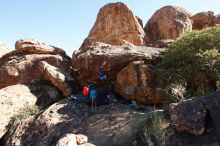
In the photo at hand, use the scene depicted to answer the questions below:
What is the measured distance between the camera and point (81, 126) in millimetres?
13633

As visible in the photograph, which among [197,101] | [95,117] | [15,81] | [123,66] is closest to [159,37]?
[123,66]

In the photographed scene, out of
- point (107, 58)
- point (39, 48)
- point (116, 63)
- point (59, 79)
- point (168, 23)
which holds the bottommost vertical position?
point (59, 79)

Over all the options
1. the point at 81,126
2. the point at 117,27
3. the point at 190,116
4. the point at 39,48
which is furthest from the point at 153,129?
the point at 117,27

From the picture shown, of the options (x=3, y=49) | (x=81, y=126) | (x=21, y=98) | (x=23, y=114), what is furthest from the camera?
(x=3, y=49)

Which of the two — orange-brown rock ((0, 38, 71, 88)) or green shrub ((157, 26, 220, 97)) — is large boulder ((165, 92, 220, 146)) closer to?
green shrub ((157, 26, 220, 97))

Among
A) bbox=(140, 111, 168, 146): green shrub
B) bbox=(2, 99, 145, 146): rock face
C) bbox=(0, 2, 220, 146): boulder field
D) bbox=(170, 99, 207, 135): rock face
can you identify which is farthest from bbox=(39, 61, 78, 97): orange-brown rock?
bbox=(170, 99, 207, 135): rock face

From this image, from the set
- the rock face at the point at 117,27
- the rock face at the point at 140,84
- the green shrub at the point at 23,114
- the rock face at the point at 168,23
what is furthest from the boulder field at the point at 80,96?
the rock face at the point at 168,23

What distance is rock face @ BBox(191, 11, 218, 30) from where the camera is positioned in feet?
103

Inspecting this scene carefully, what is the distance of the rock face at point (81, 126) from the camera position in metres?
12.2

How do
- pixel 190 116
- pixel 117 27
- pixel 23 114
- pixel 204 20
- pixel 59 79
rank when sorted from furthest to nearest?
pixel 204 20 → pixel 117 27 → pixel 59 79 → pixel 23 114 → pixel 190 116

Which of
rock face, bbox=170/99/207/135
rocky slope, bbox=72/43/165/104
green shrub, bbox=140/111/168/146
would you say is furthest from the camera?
rocky slope, bbox=72/43/165/104

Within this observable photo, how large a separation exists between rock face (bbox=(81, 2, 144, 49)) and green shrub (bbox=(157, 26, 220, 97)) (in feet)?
44.6

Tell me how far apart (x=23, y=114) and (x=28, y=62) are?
22.6ft

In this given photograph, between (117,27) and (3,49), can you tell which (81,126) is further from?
(3,49)
